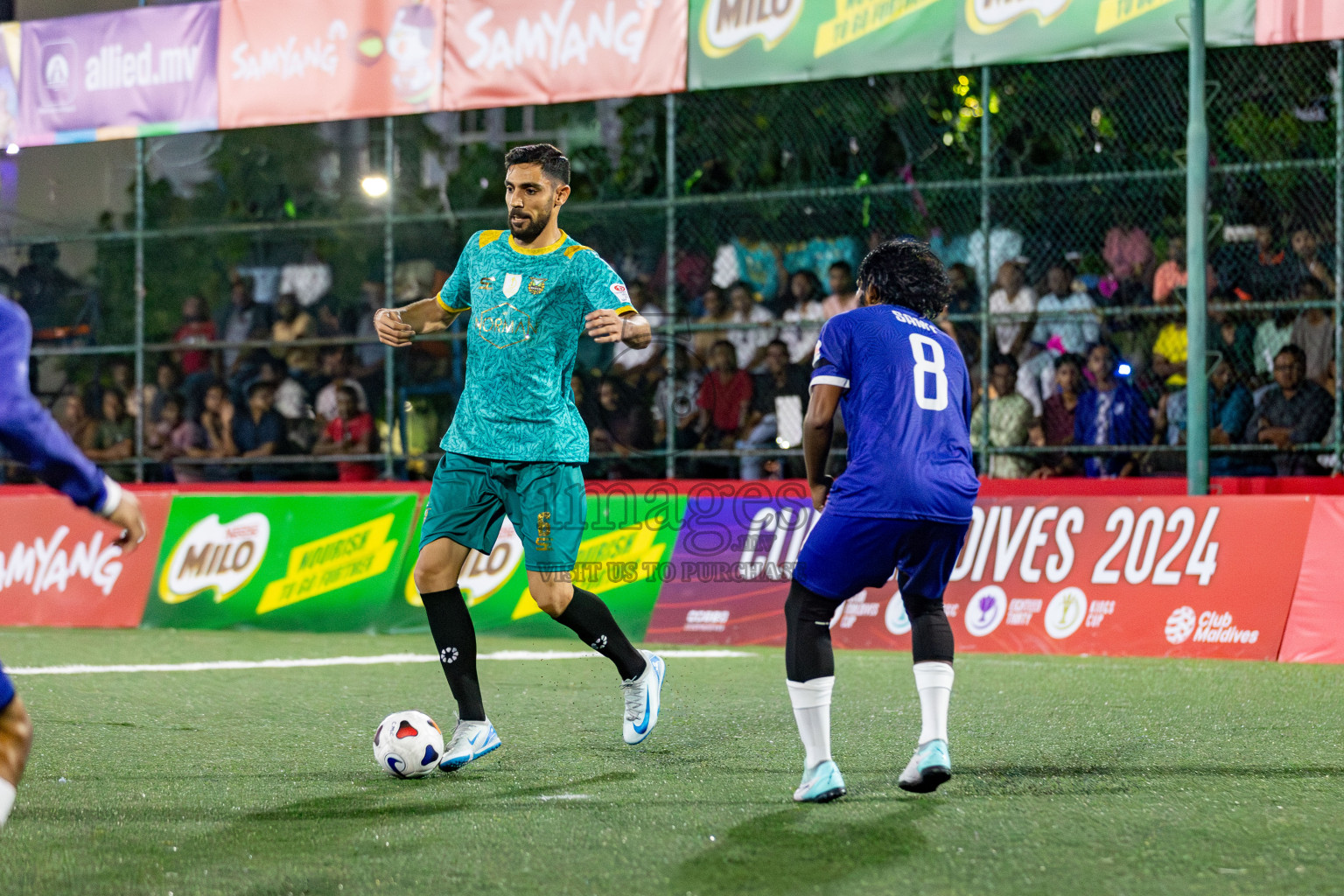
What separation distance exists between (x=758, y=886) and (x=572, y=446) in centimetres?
243

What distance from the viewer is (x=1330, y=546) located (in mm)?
9234

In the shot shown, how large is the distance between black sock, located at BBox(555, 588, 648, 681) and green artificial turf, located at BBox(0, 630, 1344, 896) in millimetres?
319

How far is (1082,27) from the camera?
1115cm

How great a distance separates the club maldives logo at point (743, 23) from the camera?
39.2ft

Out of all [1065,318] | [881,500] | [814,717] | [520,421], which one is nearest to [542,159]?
[520,421]

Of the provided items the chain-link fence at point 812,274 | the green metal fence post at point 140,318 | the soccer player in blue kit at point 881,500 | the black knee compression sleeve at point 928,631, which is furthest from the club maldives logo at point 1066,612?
the green metal fence post at point 140,318

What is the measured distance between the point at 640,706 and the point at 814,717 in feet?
4.64

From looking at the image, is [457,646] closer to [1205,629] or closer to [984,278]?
[1205,629]

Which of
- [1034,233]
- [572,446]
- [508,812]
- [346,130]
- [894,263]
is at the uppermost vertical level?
[346,130]

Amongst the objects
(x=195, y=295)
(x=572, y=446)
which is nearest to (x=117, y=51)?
(x=195, y=295)

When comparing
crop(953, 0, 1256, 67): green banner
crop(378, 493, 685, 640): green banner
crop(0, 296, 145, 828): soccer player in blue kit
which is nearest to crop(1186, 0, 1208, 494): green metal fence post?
crop(953, 0, 1256, 67): green banner

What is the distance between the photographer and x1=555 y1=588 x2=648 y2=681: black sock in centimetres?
590

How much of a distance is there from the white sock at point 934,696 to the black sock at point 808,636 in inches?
11.8

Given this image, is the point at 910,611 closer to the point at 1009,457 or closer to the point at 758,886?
the point at 758,886
